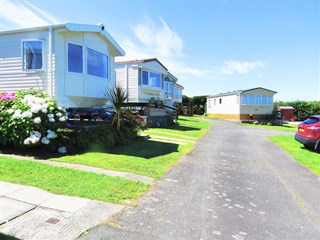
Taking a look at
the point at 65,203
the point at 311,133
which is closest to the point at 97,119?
the point at 65,203

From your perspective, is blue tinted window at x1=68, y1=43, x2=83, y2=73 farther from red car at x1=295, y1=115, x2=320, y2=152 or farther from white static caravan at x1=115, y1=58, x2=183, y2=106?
red car at x1=295, y1=115, x2=320, y2=152

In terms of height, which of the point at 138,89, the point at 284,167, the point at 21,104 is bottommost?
the point at 284,167

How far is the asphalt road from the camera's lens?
3539mm

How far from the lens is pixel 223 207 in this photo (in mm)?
4500

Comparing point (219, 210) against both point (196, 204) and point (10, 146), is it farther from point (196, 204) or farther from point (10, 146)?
point (10, 146)

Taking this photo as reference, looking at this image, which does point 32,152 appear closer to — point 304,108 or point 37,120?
point 37,120

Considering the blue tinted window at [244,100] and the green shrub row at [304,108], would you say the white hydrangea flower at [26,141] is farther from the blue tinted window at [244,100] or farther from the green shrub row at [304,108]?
the green shrub row at [304,108]

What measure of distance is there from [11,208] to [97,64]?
9586 millimetres

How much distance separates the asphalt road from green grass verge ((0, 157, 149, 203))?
1.65ft

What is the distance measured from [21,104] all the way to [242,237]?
26.8 ft

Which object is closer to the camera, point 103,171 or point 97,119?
point 103,171

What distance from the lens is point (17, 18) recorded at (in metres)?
11.4

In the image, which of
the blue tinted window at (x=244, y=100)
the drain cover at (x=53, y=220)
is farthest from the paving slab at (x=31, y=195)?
the blue tinted window at (x=244, y=100)

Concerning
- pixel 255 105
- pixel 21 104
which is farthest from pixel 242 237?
pixel 255 105
